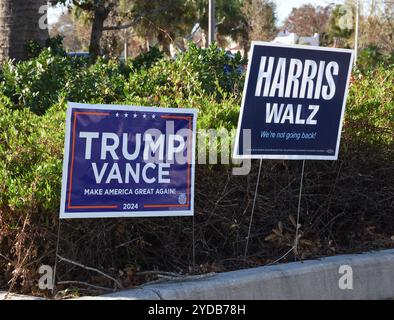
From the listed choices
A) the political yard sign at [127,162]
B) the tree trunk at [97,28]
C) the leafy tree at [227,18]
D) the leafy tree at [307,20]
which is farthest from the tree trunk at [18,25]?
the leafy tree at [307,20]

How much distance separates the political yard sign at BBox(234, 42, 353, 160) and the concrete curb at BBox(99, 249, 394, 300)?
3.12 ft

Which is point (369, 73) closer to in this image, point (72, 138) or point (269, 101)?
point (269, 101)

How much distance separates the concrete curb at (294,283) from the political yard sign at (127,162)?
0.65 meters

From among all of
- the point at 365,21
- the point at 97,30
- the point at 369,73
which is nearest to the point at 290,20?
the point at 365,21

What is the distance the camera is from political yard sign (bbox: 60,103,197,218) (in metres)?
5.52

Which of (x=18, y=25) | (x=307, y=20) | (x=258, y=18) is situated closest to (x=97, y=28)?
(x=18, y=25)

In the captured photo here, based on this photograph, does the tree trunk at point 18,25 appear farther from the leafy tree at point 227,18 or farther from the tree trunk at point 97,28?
the leafy tree at point 227,18

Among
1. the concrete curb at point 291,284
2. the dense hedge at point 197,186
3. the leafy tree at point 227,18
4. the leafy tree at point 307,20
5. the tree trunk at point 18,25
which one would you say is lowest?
the concrete curb at point 291,284

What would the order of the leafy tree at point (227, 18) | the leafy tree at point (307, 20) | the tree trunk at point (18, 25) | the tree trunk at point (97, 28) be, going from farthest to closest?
the leafy tree at point (307, 20) < the leafy tree at point (227, 18) < the tree trunk at point (97, 28) < the tree trunk at point (18, 25)

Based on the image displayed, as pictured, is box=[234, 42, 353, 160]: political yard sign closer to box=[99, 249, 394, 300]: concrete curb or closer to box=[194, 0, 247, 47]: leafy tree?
box=[99, 249, 394, 300]: concrete curb

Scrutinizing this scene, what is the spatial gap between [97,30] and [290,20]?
200 feet

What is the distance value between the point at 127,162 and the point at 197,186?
2.66ft

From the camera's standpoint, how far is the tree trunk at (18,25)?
32.0 ft

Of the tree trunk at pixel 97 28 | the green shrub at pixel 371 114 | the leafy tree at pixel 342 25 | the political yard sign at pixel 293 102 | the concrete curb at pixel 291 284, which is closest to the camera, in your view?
the concrete curb at pixel 291 284
